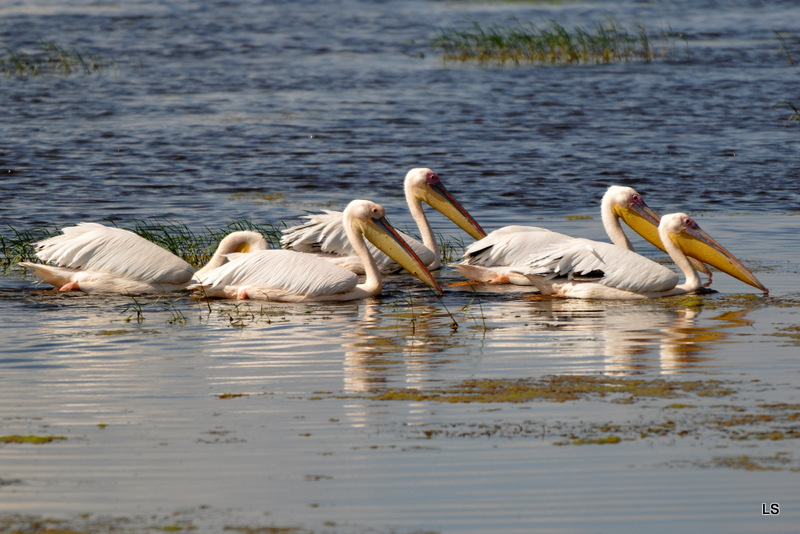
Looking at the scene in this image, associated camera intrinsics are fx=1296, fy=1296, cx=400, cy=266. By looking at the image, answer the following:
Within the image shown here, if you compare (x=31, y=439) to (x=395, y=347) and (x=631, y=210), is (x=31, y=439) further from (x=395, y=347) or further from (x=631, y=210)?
(x=631, y=210)

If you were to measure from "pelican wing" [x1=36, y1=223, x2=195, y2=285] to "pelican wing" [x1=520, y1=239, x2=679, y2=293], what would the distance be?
79.4 inches

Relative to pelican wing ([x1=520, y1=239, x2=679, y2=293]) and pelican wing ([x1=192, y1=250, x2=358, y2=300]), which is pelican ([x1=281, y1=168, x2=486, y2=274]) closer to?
pelican wing ([x1=192, y1=250, x2=358, y2=300])

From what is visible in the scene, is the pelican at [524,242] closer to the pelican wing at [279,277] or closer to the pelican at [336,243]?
the pelican at [336,243]

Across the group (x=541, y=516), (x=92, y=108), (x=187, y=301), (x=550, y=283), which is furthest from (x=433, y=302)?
(x=92, y=108)

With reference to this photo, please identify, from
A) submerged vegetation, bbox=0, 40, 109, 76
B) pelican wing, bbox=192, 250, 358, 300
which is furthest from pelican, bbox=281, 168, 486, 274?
submerged vegetation, bbox=0, 40, 109, 76

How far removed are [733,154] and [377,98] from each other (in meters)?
5.67

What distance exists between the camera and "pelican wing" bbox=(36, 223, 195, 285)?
7137mm

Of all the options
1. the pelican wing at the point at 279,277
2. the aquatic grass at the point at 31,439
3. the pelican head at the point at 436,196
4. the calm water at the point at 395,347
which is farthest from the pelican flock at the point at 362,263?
the aquatic grass at the point at 31,439

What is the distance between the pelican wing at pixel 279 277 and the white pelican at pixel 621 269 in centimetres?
112

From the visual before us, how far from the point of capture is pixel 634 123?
15148 millimetres

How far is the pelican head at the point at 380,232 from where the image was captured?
7418 mm

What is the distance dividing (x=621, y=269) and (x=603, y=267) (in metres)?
0.10

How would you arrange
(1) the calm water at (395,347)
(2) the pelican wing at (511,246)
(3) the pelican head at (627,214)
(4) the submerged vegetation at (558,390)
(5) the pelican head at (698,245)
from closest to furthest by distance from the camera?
1. (1) the calm water at (395,347)
2. (4) the submerged vegetation at (558,390)
3. (5) the pelican head at (698,245)
4. (2) the pelican wing at (511,246)
5. (3) the pelican head at (627,214)

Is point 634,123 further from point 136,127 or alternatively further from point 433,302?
point 433,302
